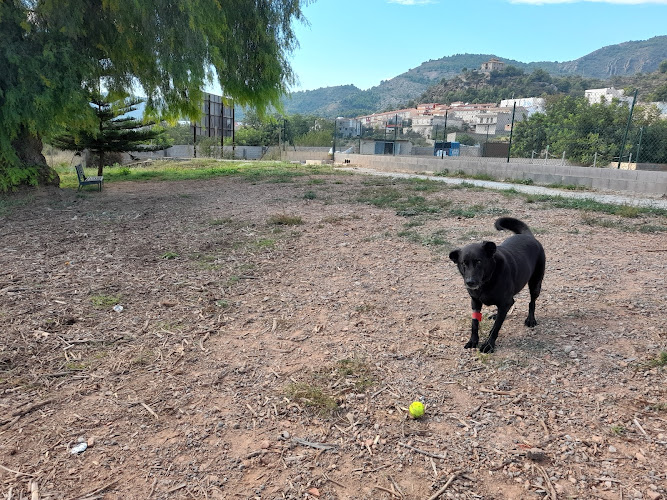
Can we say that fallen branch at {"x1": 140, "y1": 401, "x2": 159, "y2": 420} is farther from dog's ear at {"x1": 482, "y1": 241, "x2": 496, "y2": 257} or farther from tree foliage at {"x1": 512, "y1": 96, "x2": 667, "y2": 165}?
tree foliage at {"x1": 512, "y1": 96, "x2": 667, "y2": 165}

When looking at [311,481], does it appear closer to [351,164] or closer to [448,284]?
[448,284]

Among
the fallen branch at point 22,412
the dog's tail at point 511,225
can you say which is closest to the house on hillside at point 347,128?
the dog's tail at point 511,225

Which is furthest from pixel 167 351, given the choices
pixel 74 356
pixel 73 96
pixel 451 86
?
pixel 451 86

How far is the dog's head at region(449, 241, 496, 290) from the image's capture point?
114 inches

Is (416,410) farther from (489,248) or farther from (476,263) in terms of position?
(489,248)

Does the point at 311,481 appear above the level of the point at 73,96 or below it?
below

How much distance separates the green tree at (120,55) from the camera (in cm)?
902

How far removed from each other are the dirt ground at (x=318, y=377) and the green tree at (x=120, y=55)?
4.96 meters

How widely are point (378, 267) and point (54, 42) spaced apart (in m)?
8.76

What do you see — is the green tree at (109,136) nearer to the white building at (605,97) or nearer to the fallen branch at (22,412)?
the fallen branch at (22,412)

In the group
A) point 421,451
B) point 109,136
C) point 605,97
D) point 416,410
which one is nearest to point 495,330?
point 416,410

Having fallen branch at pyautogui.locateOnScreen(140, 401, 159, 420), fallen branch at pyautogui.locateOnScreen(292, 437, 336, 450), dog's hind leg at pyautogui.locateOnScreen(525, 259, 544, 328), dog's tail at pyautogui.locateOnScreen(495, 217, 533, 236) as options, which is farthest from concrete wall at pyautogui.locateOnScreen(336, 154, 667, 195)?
fallen branch at pyautogui.locateOnScreen(140, 401, 159, 420)

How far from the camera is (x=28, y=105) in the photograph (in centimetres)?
906

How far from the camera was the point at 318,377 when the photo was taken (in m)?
2.85
